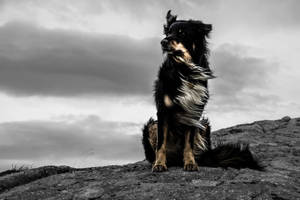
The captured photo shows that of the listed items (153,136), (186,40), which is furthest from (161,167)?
(186,40)

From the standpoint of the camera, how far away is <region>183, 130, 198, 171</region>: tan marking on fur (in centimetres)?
652

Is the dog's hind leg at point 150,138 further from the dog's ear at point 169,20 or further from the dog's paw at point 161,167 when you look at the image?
the dog's ear at point 169,20

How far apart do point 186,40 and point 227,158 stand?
2020mm

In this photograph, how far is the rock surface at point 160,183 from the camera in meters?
5.98

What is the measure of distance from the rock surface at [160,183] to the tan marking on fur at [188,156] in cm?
10

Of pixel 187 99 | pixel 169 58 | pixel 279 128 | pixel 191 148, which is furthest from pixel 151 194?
pixel 279 128

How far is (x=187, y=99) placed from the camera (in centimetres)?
643

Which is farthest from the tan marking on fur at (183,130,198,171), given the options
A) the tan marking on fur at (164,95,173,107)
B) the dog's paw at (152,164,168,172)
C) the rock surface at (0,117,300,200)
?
the tan marking on fur at (164,95,173,107)

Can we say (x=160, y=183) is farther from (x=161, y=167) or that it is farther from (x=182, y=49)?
(x=182, y=49)

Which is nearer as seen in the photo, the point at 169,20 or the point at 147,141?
the point at 169,20

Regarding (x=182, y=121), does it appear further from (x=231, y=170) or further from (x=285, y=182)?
(x=285, y=182)

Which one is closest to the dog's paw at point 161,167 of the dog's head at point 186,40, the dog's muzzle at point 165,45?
the dog's head at point 186,40

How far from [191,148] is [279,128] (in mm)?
6061

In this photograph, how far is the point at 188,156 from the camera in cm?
657
